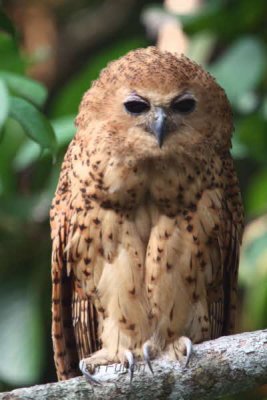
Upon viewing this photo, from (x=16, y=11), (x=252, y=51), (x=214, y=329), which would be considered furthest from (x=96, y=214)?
(x=16, y=11)

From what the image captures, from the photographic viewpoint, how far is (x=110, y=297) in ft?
20.3

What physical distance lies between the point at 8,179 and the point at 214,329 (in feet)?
5.28

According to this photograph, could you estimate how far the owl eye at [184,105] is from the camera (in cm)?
611

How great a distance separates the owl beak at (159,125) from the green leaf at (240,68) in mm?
1499

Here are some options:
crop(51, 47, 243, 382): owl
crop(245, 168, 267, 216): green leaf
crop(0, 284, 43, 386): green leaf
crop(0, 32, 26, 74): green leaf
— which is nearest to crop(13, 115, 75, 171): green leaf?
crop(0, 32, 26, 74): green leaf

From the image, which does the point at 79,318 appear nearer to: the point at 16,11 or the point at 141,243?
the point at 141,243

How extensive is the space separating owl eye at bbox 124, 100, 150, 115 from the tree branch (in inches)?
40.9

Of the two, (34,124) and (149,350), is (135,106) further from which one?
(149,350)

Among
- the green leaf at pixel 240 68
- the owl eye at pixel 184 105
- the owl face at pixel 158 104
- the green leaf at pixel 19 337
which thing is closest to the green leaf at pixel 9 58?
the owl face at pixel 158 104

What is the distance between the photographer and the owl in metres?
6.11

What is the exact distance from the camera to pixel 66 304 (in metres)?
6.45

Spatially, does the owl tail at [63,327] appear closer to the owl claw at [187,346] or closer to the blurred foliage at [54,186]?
the owl claw at [187,346]

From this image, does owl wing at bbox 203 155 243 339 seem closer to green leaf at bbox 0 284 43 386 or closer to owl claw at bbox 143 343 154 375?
owl claw at bbox 143 343 154 375

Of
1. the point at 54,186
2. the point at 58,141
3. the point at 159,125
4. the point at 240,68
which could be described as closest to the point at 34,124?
the point at 159,125
